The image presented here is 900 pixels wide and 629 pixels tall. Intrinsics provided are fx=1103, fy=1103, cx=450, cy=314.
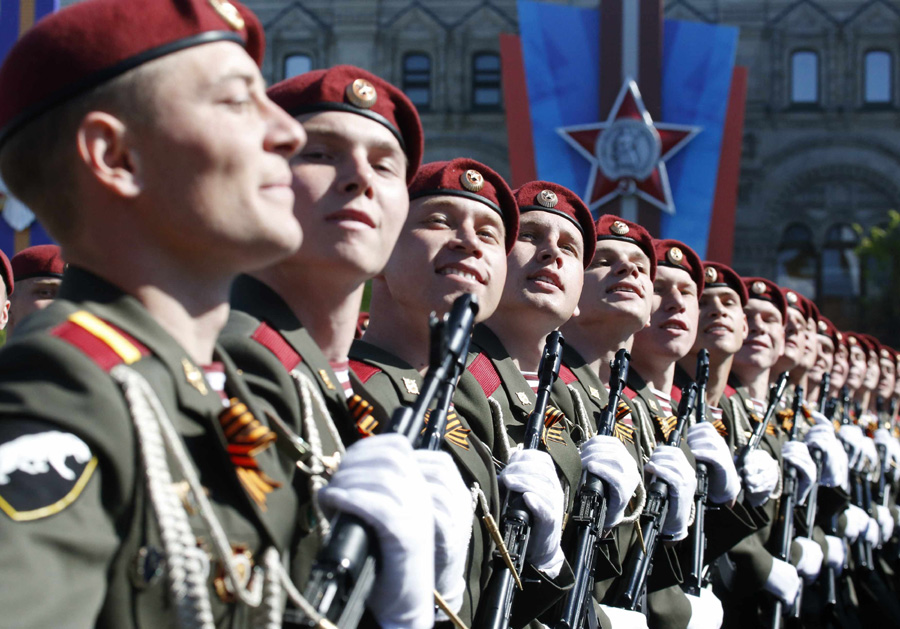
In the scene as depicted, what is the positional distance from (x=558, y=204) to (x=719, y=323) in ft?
6.90

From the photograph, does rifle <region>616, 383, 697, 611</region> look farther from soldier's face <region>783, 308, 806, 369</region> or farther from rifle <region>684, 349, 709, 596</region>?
soldier's face <region>783, 308, 806, 369</region>

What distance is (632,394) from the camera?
470 cm

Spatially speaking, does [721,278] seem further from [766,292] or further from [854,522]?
[854,522]

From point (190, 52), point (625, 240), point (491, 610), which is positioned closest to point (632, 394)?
point (625, 240)

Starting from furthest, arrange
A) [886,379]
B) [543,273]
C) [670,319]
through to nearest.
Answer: [886,379] → [670,319] → [543,273]

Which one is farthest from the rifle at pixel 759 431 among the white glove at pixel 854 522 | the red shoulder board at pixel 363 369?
the red shoulder board at pixel 363 369

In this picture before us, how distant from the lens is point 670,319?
4.91 m

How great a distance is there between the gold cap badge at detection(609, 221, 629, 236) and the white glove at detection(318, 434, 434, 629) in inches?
108

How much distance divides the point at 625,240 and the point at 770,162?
23681 millimetres

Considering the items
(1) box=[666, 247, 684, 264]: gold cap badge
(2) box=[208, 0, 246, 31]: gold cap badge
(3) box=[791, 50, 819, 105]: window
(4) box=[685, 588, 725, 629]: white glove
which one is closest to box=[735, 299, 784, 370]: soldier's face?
(1) box=[666, 247, 684, 264]: gold cap badge

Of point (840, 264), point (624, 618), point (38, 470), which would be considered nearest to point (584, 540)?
point (624, 618)

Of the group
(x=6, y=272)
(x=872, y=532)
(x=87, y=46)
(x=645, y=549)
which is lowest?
(x=872, y=532)

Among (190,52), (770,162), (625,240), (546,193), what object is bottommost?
(770,162)

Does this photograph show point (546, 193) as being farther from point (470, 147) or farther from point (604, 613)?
point (470, 147)
